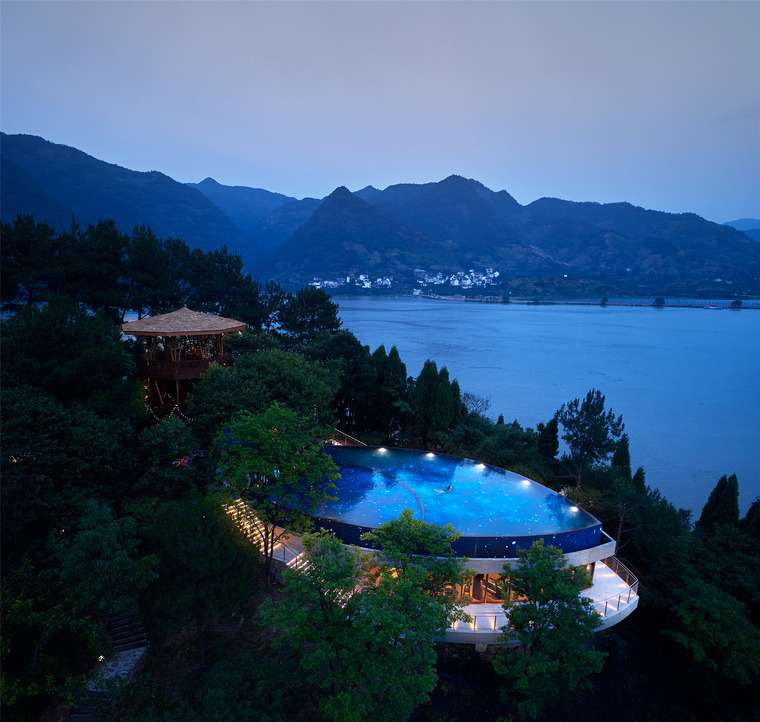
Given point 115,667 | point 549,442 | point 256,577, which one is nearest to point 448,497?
point 256,577

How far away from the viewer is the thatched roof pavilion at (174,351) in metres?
19.3

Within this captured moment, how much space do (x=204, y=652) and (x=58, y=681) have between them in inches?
125

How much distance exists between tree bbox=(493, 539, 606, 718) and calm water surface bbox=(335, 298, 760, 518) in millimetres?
25004

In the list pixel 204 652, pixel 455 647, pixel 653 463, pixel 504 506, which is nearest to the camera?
pixel 204 652

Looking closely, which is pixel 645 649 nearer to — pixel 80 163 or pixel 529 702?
pixel 529 702

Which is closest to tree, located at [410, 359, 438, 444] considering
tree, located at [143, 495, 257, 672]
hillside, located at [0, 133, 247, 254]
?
tree, located at [143, 495, 257, 672]

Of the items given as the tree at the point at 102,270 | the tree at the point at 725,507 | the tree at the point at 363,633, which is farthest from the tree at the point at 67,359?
the tree at the point at 725,507

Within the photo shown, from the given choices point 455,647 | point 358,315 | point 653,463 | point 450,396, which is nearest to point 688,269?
point 358,315

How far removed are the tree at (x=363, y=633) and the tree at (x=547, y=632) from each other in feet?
8.92

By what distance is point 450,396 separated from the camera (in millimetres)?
26531

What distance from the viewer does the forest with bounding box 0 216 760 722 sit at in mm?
9094

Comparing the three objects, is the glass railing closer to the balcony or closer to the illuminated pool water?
the illuminated pool water

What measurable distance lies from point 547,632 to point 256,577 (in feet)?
28.5

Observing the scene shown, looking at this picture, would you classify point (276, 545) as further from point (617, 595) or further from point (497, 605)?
point (617, 595)
